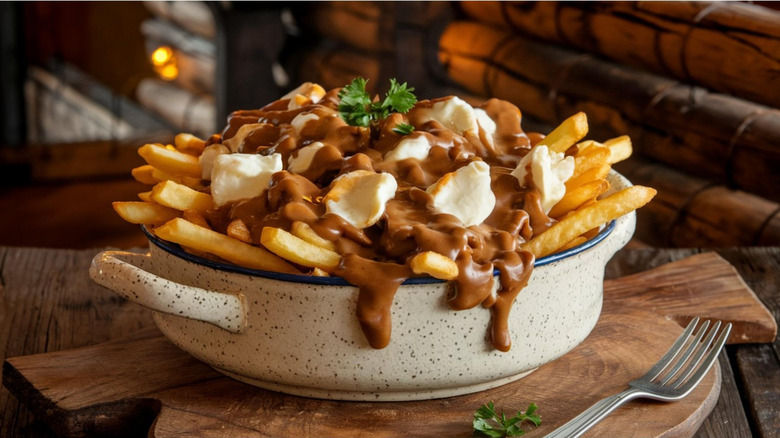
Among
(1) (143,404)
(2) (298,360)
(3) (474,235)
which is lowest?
(1) (143,404)

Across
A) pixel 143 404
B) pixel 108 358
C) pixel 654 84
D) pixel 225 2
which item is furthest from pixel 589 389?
pixel 225 2

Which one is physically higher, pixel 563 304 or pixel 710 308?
pixel 563 304

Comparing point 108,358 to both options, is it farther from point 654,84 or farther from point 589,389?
point 654,84

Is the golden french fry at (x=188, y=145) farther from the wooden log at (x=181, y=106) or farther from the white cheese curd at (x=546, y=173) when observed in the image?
the wooden log at (x=181, y=106)

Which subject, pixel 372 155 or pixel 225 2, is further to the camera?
pixel 225 2

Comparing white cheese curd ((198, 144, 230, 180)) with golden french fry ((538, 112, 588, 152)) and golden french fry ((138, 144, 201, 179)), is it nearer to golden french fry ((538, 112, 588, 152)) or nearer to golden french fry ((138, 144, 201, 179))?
golden french fry ((138, 144, 201, 179))
